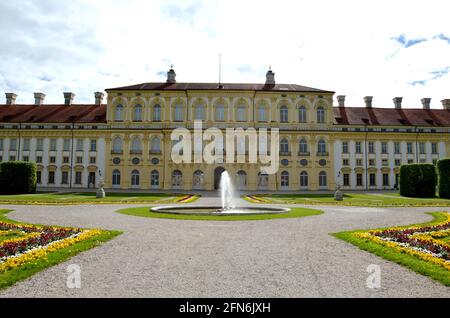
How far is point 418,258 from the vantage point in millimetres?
7957

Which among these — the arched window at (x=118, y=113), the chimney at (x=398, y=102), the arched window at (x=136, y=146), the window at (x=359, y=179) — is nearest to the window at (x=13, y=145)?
the arched window at (x=118, y=113)

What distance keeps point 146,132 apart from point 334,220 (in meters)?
36.0

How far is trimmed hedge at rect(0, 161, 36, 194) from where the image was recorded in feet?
115

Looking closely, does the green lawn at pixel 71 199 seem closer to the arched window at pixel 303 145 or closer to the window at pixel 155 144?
the window at pixel 155 144

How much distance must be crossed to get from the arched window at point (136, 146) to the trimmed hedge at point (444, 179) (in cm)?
3514

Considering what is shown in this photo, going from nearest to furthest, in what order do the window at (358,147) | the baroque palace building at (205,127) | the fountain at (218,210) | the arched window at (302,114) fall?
the fountain at (218,210) < the baroque palace building at (205,127) < the arched window at (302,114) < the window at (358,147)

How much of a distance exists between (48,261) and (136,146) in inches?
1622

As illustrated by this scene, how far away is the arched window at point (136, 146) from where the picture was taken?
47438 millimetres

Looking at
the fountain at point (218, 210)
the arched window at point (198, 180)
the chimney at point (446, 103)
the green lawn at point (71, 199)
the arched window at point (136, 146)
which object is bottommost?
the fountain at point (218, 210)

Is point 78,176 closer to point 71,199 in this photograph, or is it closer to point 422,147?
point 71,199

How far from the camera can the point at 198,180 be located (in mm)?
46406

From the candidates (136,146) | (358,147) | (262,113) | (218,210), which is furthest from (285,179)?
(218,210)
